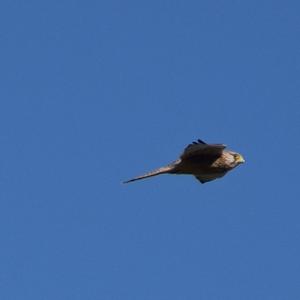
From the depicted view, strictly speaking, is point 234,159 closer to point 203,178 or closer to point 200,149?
point 203,178

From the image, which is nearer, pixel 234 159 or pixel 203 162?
pixel 203 162

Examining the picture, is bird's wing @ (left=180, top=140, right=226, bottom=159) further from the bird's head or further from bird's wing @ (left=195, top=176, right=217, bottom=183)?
bird's wing @ (left=195, top=176, right=217, bottom=183)

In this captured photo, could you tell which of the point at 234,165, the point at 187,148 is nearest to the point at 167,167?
the point at 187,148

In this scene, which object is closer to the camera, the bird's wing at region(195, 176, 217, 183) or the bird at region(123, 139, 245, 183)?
the bird at region(123, 139, 245, 183)

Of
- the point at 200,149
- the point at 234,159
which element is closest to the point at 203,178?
the point at 234,159

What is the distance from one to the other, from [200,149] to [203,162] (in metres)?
0.81

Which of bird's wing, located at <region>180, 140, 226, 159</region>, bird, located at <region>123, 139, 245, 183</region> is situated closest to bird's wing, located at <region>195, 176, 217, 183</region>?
bird, located at <region>123, 139, 245, 183</region>

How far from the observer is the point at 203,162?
1108 inches

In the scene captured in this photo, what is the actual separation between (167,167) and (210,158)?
1526mm

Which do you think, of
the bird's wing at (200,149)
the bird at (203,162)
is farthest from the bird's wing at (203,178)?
the bird's wing at (200,149)

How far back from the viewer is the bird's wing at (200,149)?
1064 inches

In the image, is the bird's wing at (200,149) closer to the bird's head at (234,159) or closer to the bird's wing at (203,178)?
the bird's head at (234,159)

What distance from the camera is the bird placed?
2712 cm

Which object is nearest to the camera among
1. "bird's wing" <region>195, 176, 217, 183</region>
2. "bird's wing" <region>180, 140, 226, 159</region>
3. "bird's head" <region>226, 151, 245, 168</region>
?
"bird's wing" <region>180, 140, 226, 159</region>
